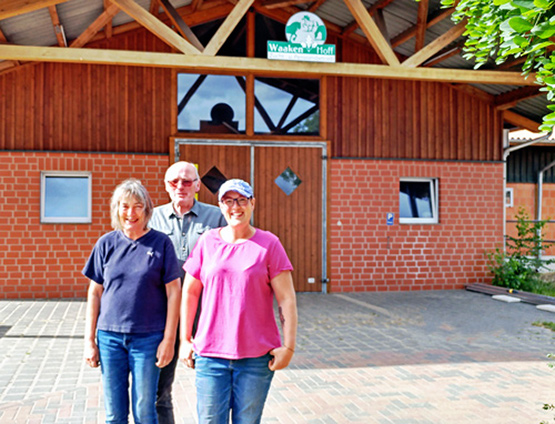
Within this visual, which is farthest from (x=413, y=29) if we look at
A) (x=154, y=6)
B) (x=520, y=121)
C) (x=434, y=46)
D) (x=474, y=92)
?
(x=154, y=6)

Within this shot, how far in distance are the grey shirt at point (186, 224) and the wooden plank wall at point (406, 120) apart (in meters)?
7.49

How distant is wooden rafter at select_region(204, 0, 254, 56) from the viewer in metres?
7.71

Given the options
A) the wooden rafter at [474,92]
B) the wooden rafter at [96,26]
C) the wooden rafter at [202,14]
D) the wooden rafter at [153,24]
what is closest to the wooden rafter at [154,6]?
the wooden rafter at [202,14]

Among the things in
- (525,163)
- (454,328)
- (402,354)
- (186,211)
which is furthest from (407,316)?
(525,163)

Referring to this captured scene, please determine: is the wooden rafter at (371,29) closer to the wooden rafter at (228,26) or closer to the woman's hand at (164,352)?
the wooden rafter at (228,26)

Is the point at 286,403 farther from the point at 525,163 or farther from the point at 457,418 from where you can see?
the point at 525,163

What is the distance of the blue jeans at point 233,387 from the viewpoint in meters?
2.75

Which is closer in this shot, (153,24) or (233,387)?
(233,387)

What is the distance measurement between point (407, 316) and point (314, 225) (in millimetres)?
2844

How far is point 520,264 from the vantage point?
11180 mm

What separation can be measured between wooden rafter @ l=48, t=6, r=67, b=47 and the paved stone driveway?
4293mm

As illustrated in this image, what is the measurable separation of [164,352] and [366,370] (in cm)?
296

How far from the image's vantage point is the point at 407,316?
8438 mm

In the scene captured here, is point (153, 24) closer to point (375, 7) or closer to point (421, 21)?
point (375, 7)
